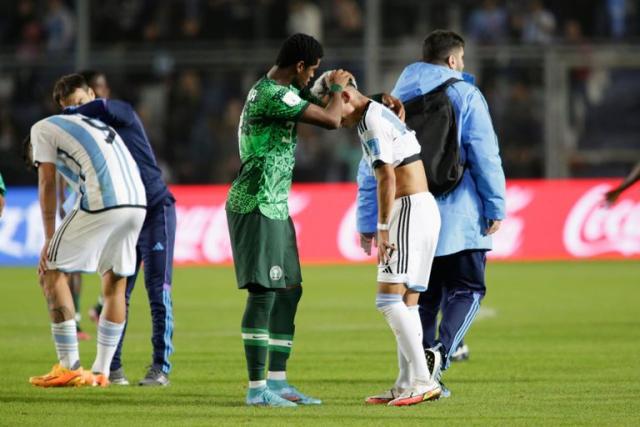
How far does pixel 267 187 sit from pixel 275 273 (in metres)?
0.54

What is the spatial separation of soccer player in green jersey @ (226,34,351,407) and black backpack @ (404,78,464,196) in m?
0.79

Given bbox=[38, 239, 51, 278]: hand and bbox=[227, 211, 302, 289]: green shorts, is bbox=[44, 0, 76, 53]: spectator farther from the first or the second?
bbox=[227, 211, 302, 289]: green shorts

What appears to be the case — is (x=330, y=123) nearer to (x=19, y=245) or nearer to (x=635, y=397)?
(x=635, y=397)

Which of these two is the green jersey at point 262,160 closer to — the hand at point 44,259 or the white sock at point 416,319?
the white sock at point 416,319

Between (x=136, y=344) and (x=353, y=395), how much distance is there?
4.13m

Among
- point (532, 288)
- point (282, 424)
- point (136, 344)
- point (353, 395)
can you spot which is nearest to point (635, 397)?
point (353, 395)

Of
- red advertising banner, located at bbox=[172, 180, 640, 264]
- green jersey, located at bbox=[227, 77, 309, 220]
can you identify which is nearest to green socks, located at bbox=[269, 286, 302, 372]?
green jersey, located at bbox=[227, 77, 309, 220]

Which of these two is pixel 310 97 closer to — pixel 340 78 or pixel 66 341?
pixel 340 78

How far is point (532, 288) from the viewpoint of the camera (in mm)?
19031

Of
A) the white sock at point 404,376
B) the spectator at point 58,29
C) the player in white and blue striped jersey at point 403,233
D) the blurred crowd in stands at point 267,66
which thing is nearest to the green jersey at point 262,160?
the player in white and blue striped jersey at point 403,233

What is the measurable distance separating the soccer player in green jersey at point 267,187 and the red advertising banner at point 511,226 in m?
14.1

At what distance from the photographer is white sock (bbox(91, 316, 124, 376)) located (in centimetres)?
979

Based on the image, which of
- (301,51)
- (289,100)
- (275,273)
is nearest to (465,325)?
(275,273)

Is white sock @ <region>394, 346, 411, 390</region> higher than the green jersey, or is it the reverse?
the green jersey
